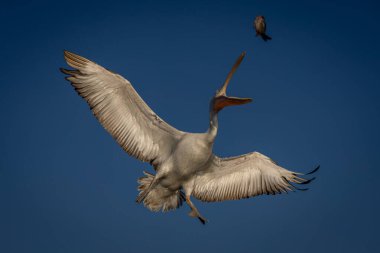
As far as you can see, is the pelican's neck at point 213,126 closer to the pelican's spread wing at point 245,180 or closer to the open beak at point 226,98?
the open beak at point 226,98

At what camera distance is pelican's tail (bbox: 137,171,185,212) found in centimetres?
711

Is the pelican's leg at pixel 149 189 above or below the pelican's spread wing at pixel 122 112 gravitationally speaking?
below

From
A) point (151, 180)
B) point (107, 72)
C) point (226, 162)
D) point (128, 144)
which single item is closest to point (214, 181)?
point (226, 162)

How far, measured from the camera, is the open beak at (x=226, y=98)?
20.5 feet

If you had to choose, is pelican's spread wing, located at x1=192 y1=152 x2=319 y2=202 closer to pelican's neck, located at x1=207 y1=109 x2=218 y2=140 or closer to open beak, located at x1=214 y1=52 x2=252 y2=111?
pelican's neck, located at x1=207 y1=109 x2=218 y2=140

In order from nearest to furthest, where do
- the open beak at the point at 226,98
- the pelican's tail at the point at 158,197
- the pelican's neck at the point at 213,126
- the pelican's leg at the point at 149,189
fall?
the open beak at the point at 226,98 → the pelican's neck at the point at 213,126 → the pelican's leg at the point at 149,189 → the pelican's tail at the point at 158,197

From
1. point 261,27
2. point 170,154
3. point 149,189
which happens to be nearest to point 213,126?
point 170,154

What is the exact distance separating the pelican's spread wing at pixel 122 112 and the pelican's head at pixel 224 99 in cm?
73

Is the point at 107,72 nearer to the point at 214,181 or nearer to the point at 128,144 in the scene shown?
the point at 128,144

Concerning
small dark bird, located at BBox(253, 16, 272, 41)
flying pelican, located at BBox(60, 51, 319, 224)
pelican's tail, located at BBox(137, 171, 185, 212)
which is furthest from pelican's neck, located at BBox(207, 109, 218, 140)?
small dark bird, located at BBox(253, 16, 272, 41)

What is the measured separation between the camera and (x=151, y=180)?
24.2ft

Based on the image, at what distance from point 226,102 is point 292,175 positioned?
6.43 feet

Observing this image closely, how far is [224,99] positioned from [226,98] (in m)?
0.05

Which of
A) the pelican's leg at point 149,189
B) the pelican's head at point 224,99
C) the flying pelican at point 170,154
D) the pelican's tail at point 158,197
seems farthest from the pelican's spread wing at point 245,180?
the pelican's head at point 224,99
